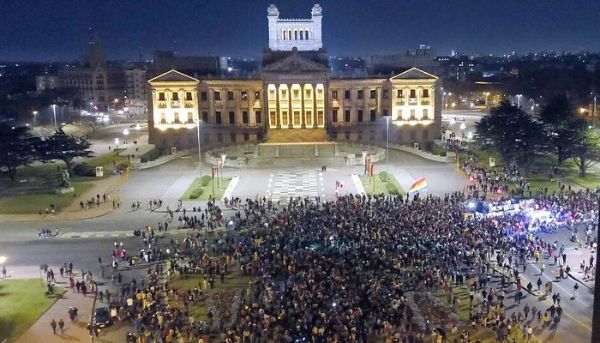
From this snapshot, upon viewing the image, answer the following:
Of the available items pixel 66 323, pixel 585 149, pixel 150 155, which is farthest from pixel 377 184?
pixel 66 323

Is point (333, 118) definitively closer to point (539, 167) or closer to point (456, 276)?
point (539, 167)

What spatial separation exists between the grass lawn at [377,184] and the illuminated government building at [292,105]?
2986 cm

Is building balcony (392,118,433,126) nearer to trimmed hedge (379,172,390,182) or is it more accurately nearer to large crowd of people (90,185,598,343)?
trimmed hedge (379,172,390,182)

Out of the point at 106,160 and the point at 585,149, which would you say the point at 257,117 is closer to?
the point at 106,160

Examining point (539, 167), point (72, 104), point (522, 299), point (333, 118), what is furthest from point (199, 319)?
point (72, 104)

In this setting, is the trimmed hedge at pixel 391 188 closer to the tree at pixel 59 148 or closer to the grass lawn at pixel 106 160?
the tree at pixel 59 148

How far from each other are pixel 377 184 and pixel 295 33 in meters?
53.3

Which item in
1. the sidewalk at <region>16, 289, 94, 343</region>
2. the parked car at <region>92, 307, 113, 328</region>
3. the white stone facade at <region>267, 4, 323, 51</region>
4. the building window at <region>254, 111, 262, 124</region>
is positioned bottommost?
the sidewalk at <region>16, 289, 94, 343</region>

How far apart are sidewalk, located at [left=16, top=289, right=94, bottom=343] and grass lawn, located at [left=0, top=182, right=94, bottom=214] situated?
82.6 feet

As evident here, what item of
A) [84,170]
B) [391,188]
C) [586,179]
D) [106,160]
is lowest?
[586,179]

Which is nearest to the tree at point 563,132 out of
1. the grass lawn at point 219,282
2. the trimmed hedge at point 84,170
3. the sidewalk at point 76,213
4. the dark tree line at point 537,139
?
the dark tree line at point 537,139

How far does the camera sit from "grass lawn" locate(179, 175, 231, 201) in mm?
63312

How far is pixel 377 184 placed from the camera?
224 feet

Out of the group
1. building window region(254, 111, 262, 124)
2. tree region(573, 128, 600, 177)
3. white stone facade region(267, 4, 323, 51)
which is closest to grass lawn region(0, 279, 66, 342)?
tree region(573, 128, 600, 177)
